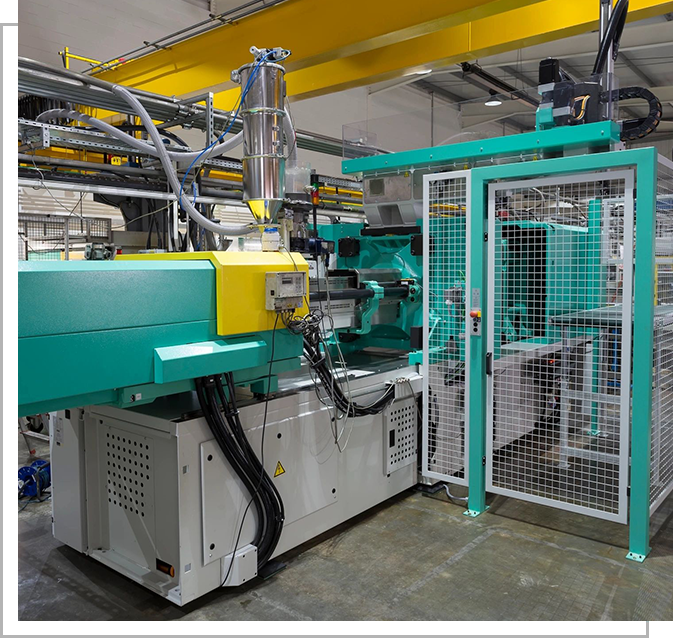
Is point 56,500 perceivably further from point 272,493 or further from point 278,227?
point 278,227

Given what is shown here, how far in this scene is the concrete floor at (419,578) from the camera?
8.24ft

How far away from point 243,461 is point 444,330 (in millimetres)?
1629

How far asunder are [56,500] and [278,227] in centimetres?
180

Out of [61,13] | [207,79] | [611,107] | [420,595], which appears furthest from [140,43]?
[420,595]

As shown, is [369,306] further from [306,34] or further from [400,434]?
[306,34]

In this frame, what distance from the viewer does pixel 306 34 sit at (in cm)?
388

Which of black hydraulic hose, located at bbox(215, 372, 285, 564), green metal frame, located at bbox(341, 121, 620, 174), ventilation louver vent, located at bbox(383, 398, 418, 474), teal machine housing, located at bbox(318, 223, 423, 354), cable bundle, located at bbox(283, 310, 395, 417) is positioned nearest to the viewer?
black hydraulic hose, located at bbox(215, 372, 285, 564)

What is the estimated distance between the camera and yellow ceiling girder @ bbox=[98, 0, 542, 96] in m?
3.44

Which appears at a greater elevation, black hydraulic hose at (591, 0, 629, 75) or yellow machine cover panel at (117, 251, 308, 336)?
black hydraulic hose at (591, 0, 629, 75)

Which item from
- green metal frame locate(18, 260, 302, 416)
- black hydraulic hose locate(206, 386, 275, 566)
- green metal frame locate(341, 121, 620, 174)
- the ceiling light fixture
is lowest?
black hydraulic hose locate(206, 386, 275, 566)

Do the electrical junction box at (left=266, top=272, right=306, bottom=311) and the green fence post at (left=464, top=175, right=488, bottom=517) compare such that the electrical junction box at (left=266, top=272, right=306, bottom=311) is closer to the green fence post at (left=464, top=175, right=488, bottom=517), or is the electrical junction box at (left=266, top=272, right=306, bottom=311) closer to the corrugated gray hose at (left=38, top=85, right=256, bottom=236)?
the corrugated gray hose at (left=38, top=85, right=256, bottom=236)

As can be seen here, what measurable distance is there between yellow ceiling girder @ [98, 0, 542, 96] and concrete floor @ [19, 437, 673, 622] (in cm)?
288

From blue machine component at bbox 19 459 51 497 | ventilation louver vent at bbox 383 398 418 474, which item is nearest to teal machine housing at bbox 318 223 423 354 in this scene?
ventilation louver vent at bbox 383 398 418 474

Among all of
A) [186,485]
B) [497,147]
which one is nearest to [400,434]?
[186,485]
